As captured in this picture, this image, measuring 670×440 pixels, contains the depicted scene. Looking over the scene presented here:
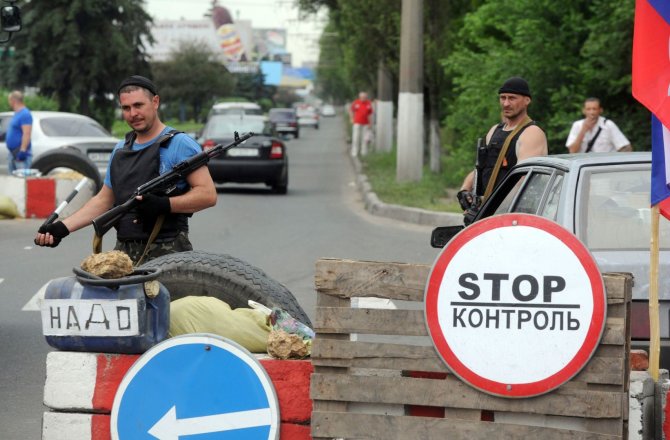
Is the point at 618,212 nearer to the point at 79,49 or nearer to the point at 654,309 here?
the point at 654,309

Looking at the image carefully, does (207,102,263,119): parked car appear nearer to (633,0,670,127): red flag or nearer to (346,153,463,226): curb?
(346,153,463,226): curb

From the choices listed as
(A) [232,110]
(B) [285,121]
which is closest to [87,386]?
(A) [232,110]

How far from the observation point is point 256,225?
18.2 meters

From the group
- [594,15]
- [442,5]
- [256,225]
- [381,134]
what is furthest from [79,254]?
[381,134]

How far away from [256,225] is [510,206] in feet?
36.1

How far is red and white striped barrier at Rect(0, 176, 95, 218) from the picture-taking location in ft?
60.7

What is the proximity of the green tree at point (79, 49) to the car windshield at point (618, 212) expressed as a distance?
43396 mm

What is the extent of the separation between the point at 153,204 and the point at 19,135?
14.8 metres

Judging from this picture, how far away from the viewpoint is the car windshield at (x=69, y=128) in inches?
934

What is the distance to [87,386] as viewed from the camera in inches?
187

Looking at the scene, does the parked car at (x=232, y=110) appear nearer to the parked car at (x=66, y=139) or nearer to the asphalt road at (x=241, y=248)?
the asphalt road at (x=241, y=248)

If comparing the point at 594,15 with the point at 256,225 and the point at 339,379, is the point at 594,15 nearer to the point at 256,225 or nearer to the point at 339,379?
the point at 256,225

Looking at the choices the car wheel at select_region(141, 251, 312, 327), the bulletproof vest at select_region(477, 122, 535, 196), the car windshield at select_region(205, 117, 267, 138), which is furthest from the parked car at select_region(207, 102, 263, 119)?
the car wheel at select_region(141, 251, 312, 327)

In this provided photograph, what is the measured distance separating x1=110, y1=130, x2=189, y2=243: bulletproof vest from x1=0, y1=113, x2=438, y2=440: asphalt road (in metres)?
1.09
